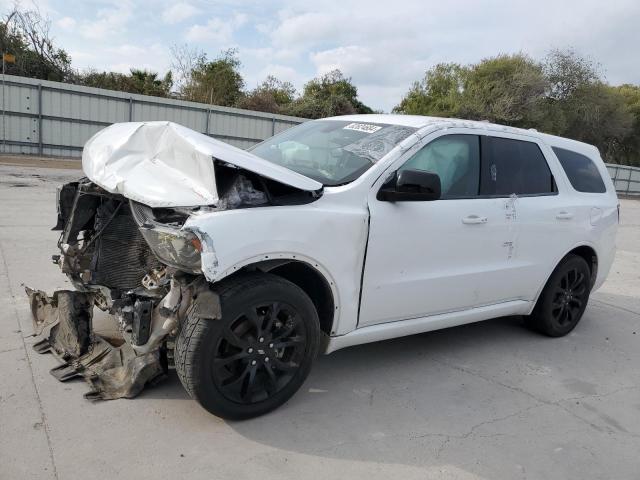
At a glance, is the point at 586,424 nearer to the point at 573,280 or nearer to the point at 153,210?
the point at 573,280

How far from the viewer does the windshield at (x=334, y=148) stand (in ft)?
11.9

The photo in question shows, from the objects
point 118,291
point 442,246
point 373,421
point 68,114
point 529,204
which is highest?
point 68,114

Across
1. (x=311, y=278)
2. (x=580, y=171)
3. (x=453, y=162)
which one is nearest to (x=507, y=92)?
(x=580, y=171)

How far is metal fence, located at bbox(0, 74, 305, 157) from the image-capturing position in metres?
18.9

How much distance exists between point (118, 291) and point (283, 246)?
3.97ft

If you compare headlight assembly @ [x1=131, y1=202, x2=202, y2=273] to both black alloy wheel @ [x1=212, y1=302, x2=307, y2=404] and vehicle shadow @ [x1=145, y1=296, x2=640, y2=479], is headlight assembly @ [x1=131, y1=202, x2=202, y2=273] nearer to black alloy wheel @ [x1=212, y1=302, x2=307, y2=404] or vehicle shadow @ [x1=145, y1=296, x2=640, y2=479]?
black alloy wheel @ [x1=212, y1=302, x2=307, y2=404]

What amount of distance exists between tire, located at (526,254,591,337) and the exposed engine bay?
281cm

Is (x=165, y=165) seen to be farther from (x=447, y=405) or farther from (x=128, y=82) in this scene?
(x=128, y=82)

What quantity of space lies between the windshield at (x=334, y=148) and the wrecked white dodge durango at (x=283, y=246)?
0.05 feet

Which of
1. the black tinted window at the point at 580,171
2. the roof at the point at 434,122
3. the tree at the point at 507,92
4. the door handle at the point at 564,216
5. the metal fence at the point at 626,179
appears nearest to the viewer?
the roof at the point at 434,122

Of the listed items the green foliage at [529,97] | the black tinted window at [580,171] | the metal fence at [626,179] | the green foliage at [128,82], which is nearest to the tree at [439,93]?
the green foliage at [529,97]

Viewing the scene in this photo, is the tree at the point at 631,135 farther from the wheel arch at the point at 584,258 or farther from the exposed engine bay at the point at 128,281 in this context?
the exposed engine bay at the point at 128,281

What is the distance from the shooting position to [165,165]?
341 cm

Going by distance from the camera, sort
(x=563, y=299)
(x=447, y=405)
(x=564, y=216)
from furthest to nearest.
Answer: (x=563, y=299)
(x=564, y=216)
(x=447, y=405)
